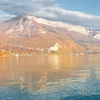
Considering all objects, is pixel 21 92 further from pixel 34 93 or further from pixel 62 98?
pixel 62 98

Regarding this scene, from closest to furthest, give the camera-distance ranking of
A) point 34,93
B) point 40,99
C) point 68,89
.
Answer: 1. point 40,99
2. point 34,93
3. point 68,89

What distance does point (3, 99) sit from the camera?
171 ft

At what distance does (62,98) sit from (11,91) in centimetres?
1620

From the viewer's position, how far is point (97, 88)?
207 feet

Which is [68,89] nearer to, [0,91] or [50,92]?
[50,92]

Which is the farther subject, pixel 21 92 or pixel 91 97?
pixel 21 92

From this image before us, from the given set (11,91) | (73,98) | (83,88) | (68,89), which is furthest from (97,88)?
(11,91)

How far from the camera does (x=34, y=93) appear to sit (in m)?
57.4

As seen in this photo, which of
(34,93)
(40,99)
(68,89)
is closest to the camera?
(40,99)

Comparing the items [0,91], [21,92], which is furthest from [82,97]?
[0,91]

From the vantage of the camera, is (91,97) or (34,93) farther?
(34,93)

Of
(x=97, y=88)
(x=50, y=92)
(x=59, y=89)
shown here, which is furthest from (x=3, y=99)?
(x=97, y=88)

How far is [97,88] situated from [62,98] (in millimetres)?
15313

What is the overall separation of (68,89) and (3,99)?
1957 centimetres
